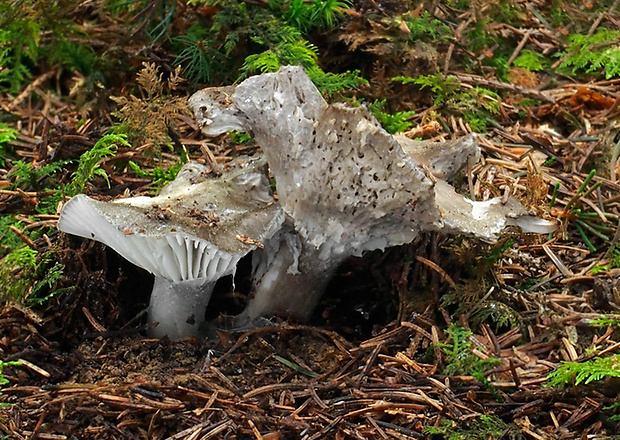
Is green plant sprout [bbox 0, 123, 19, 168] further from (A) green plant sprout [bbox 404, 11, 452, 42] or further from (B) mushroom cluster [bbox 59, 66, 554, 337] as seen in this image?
(A) green plant sprout [bbox 404, 11, 452, 42]

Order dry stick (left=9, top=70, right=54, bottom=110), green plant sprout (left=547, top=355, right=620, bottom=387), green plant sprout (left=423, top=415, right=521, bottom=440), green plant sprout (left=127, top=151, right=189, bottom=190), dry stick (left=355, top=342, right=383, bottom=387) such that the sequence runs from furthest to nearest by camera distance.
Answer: dry stick (left=9, top=70, right=54, bottom=110), green plant sprout (left=127, top=151, right=189, bottom=190), dry stick (left=355, top=342, right=383, bottom=387), green plant sprout (left=547, top=355, right=620, bottom=387), green plant sprout (left=423, top=415, right=521, bottom=440)

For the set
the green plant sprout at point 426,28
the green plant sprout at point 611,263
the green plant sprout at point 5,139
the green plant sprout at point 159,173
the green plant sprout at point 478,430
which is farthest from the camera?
the green plant sprout at point 426,28

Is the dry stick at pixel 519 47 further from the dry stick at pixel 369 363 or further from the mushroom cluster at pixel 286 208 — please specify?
the dry stick at pixel 369 363

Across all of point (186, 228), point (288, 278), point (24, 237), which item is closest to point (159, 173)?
point (24, 237)

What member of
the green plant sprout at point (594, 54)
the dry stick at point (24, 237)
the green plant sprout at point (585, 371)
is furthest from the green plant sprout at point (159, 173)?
the green plant sprout at point (594, 54)

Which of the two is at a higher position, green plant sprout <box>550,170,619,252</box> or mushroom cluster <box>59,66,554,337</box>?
mushroom cluster <box>59,66,554,337</box>

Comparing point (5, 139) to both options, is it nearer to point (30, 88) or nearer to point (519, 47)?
point (30, 88)

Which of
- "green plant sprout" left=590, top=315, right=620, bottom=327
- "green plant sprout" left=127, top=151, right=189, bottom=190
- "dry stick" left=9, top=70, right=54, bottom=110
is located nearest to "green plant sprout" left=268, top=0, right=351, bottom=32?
"green plant sprout" left=127, top=151, right=189, bottom=190
